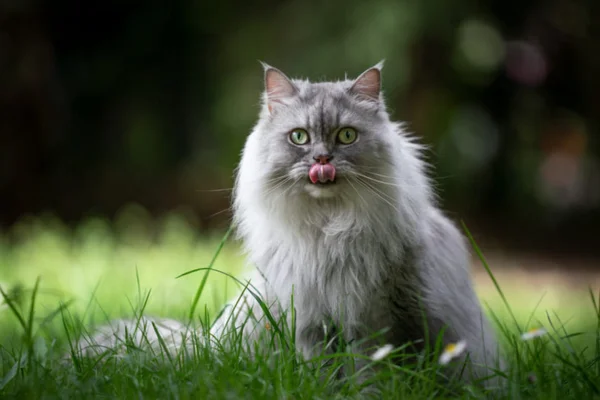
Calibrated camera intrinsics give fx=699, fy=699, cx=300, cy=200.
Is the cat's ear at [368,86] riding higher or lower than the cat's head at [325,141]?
higher

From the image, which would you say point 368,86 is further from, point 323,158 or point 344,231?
point 344,231

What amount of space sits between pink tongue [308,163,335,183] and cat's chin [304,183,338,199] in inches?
1.3

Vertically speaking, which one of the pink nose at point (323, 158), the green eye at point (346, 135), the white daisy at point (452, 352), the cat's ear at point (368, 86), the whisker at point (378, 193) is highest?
the cat's ear at point (368, 86)

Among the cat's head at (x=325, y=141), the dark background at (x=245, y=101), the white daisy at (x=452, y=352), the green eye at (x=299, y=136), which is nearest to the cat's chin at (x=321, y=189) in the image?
the cat's head at (x=325, y=141)

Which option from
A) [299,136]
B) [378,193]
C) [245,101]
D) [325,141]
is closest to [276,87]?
[299,136]

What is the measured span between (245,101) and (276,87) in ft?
20.2

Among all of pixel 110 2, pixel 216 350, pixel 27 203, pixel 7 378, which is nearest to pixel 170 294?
pixel 216 350

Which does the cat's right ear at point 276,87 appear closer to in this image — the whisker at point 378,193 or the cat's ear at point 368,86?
the cat's ear at point 368,86

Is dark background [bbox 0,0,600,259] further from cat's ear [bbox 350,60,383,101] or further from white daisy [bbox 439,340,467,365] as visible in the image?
white daisy [bbox 439,340,467,365]

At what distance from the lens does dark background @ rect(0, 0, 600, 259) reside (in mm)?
8836

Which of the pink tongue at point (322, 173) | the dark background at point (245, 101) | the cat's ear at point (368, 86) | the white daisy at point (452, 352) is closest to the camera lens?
the white daisy at point (452, 352)

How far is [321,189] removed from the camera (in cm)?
302

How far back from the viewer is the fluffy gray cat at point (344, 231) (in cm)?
300

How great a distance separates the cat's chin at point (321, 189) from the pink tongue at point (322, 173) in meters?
0.03
